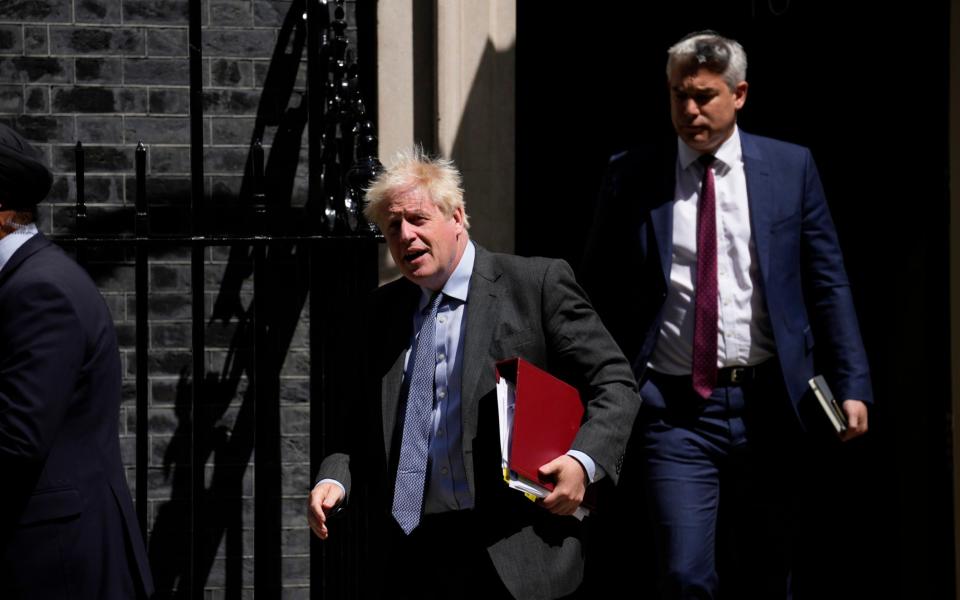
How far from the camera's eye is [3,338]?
3.46 metres

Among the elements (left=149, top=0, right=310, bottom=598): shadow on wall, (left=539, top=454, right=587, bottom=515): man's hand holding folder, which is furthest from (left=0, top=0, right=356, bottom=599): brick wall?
(left=539, top=454, right=587, bottom=515): man's hand holding folder

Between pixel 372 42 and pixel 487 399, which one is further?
pixel 372 42

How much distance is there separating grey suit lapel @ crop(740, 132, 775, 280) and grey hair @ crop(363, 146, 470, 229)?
954mm

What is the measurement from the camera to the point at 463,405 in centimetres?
370

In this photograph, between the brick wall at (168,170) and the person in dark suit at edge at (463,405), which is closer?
the person in dark suit at edge at (463,405)

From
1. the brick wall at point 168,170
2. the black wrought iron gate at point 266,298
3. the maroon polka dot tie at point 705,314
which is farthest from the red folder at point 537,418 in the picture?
the brick wall at point 168,170

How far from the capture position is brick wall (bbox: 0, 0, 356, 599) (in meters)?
5.65

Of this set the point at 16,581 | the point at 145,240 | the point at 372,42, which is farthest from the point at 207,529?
the point at 16,581

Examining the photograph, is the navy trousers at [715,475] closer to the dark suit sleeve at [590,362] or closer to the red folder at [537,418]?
the dark suit sleeve at [590,362]

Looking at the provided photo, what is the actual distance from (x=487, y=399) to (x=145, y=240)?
158 centimetres

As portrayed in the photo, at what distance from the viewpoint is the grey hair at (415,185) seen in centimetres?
376

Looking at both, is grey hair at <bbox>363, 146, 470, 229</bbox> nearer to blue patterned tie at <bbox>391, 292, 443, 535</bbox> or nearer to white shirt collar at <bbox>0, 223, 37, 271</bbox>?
blue patterned tie at <bbox>391, 292, 443, 535</bbox>

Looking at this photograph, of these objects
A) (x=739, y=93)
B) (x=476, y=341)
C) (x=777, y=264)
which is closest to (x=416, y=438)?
(x=476, y=341)

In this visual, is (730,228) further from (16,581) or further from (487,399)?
(16,581)
